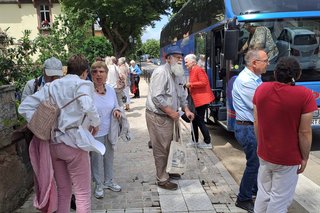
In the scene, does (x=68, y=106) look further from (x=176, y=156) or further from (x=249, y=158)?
(x=249, y=158)

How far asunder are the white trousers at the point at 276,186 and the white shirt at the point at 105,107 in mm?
1978

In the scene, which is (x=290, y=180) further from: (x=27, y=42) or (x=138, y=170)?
(x=27, y=42)

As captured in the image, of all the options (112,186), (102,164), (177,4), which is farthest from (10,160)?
(177,4)

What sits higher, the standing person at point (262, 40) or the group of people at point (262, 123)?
the standing person at point (262, 40)

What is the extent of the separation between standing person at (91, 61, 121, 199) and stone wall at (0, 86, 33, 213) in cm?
85

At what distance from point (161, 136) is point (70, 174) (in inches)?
62.9

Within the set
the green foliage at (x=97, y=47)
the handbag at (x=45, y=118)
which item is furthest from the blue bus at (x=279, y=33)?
the green foliage at (x=97, y=47)

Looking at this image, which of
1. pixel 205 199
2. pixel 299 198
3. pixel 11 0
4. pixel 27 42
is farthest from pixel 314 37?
pixel 11 0

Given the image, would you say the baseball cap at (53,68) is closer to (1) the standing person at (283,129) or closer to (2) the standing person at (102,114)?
(2) the standing person at (102,114)

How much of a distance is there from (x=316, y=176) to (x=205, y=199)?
209cm

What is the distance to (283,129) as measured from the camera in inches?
121

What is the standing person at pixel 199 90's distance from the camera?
7.04 m

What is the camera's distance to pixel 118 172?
5.70m

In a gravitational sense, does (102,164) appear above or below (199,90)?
below
